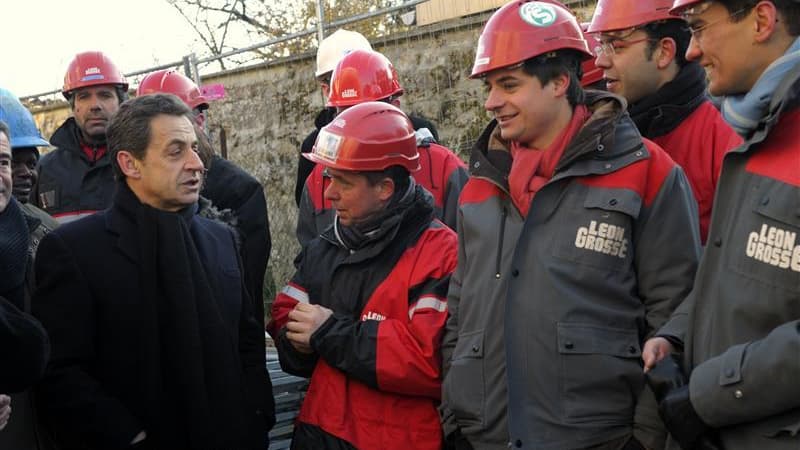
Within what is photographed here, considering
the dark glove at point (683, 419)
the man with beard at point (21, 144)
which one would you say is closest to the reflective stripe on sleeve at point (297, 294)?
the man with beard at point (21, 144)

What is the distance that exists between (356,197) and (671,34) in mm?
1440

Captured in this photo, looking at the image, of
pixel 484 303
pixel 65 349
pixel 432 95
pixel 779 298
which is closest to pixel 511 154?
pixel 484 303

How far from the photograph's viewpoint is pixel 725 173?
2654 millimetres

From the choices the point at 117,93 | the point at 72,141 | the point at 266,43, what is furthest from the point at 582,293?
the point at 266,43

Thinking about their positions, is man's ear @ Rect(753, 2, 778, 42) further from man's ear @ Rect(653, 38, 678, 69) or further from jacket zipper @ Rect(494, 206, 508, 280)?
man's ear @ Rect(653, 38, 678, 69)

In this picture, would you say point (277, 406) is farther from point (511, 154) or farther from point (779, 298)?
point (779, 298)

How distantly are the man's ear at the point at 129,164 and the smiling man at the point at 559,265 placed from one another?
4.37 feet

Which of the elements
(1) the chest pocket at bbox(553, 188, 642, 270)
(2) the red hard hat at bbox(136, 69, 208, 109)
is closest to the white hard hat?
(2) the red hard hat at bbox(136, 69, 208, 109)

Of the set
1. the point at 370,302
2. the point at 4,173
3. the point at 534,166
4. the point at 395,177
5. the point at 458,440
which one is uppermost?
the point at 4,173

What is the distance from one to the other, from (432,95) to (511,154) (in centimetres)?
546

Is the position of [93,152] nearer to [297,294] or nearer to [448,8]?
[297,294]

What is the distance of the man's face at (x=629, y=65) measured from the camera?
4.00 m

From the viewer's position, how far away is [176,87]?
22.0 ft

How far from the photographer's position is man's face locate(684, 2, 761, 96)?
266cm
